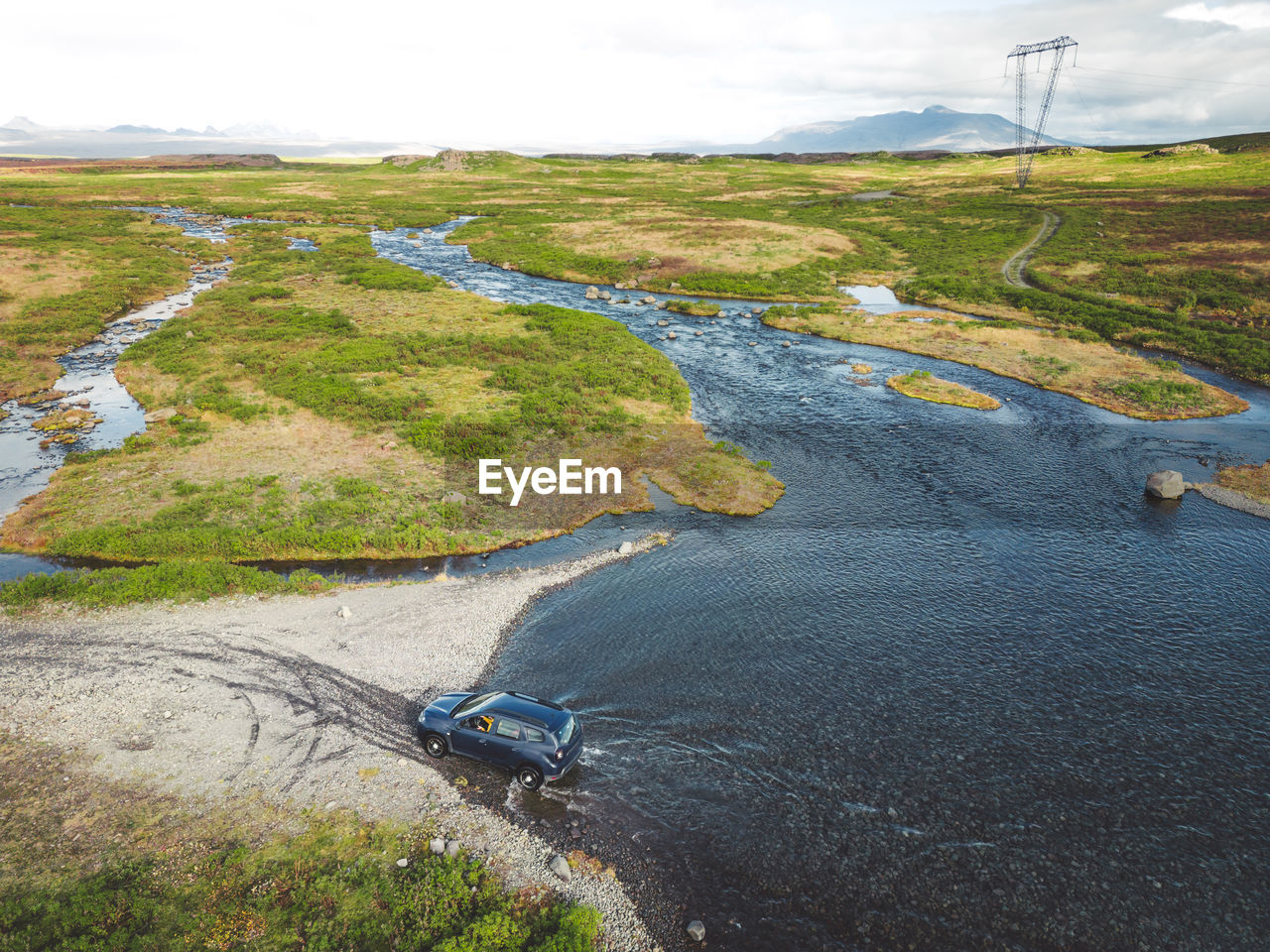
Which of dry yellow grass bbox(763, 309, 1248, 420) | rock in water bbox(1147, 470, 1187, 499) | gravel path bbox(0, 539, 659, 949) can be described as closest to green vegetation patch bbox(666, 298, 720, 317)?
dry yellow grass bbox(763, 309, 1248, 420)

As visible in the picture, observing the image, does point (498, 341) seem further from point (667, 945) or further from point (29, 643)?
→ point (667, 945)

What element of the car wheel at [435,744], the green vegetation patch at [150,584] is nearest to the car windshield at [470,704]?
the car wheel at [435,744]

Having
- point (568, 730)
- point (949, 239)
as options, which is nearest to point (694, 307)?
point (949, 239)

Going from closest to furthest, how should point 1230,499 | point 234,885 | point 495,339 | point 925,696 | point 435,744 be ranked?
point 234,885, point 435,744, point 925,696, point 1230,499, point 495,339

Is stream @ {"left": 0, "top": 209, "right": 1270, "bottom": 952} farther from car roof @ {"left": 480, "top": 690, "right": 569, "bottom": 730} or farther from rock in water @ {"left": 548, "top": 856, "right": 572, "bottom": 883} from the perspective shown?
car roof @ {"left": 480, "top": 690, "right": 569, "bottom": 730}

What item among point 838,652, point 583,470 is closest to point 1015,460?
point 838,652

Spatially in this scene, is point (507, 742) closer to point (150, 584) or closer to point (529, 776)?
point (529, 776)
